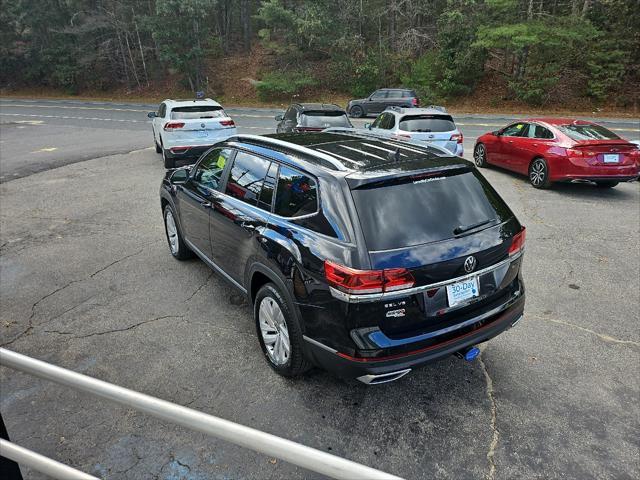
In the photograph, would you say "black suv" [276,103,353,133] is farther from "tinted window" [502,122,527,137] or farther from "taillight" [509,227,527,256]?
"taillight" [509,227,527,256]

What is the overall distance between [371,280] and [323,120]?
10.1m

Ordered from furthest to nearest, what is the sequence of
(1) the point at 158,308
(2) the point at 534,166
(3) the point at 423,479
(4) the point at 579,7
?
(4) the point at 579,7 → (2) the point at 534,166 → (1) the point at 158,308 → (3) the point at 423,479

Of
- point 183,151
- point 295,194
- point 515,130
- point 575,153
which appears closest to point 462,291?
point 295,194

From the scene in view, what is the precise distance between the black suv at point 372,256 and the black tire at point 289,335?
13 millimetres

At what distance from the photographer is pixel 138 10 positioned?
37469 millimetres

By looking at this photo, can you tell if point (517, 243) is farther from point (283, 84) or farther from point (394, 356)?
point (283, 84)

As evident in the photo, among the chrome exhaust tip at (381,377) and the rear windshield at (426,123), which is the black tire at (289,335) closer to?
the chrome exhaust tip at (381,377)

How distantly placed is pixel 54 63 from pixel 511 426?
45.1 m

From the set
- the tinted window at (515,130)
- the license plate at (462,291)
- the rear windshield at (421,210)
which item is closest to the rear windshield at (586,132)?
the tinted window at (515,130)

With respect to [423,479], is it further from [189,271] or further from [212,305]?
[189,271]

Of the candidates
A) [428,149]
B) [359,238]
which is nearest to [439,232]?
[359,238]

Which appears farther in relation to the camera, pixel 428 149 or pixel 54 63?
pixel 54 63

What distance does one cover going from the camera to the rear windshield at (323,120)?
39.7 ft

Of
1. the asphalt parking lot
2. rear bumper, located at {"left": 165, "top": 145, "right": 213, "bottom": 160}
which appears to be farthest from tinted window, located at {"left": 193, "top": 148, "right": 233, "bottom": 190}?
rear bumper, located at {"left": 165, "top": 145, "right": 213, "bottom": 160}
